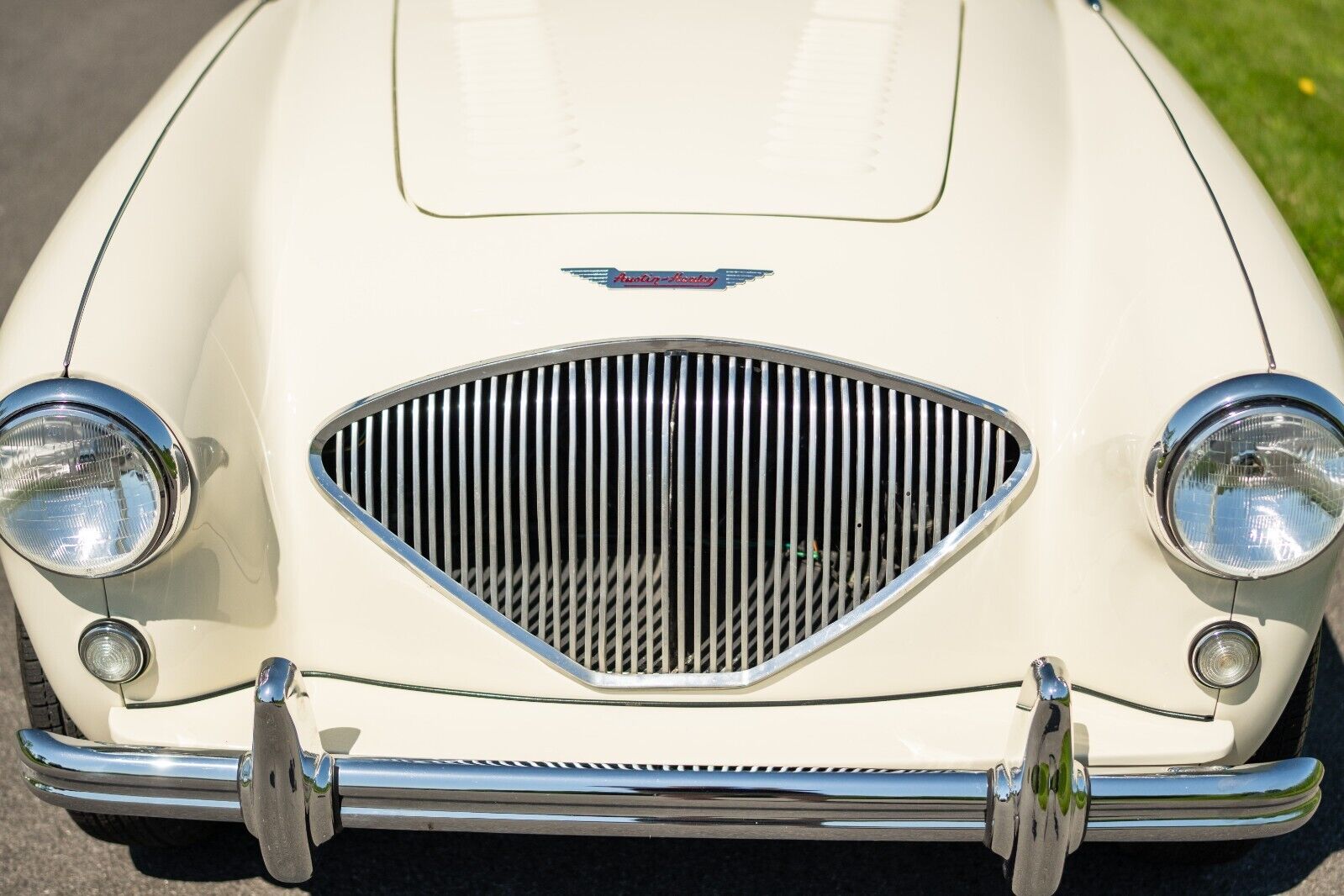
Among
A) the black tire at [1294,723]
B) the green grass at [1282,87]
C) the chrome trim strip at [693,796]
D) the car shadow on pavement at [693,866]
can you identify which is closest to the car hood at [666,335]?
the chrome trim strip at [693,796]

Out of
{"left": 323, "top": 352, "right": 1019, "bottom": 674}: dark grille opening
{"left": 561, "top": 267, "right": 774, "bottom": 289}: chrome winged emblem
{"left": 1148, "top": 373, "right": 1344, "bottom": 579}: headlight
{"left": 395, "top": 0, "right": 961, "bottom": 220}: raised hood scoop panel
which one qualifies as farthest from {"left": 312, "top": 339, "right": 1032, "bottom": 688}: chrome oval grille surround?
{"left": 395, "top": 0, "right": 961, "bottom": 220}: raised hood scoop panel

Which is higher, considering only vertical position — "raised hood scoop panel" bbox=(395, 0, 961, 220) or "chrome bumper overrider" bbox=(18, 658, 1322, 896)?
"raised hood scoop panel" bbox=(395, 0, 961, 220)

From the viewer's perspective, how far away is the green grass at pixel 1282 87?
17.0 feet

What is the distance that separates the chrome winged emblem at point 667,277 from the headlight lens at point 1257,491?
28.6 inches

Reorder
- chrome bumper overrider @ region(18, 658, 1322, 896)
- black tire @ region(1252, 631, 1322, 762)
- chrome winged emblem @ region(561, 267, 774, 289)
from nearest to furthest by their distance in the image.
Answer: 1. chrome bumper overrider @ region(18, 658, 1322, 896)
2. chrome winged emblem @ region(561, 267, 774, 289)
3. black tire @ region(1252, 631, 1322, 762)

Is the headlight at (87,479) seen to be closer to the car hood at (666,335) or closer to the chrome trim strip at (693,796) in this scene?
the car hood at (666,335)

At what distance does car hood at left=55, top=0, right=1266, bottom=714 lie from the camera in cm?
222

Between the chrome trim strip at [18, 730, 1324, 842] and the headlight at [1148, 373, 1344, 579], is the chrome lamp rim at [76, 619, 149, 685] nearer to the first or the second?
the chrome trim strip at [18, 730, 1324, 842]

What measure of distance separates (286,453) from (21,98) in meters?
4.73

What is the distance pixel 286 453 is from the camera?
228cm

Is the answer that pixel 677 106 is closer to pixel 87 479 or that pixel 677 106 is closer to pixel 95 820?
Result: pixel 87 479

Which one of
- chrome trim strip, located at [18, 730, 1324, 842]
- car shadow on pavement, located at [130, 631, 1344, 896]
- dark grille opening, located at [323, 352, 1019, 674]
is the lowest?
car shadow on pavement, located at [130, 631, 1344, 896]

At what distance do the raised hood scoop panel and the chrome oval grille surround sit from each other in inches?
14.2

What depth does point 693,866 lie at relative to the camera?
2.70 m
